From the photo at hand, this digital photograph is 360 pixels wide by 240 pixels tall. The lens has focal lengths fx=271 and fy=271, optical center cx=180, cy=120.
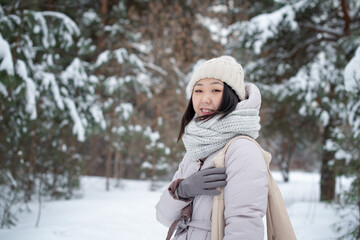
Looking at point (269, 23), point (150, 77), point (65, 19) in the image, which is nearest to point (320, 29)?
point (269, 23)

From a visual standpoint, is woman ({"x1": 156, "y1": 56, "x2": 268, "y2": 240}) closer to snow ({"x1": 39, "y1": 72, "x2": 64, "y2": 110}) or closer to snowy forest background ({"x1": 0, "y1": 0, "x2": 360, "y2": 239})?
snowy forest background ({"x1": 0, "y1": 0, "x2": 360, "y2": 239})

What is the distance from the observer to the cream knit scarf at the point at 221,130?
128 cm

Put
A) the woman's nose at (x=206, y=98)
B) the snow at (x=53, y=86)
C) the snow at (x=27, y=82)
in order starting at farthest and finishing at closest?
the snow at (x=53, y=86)
the snow at (x=27, y=82)
the woman's nose at (x=206, y=98)

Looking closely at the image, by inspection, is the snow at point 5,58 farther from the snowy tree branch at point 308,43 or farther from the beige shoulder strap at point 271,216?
the snowy tree branch at point 308,43

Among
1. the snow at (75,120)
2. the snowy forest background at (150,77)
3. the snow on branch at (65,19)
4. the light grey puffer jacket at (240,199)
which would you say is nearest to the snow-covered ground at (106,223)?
the snowy forest background at (150,77)

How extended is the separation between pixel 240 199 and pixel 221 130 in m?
0.34

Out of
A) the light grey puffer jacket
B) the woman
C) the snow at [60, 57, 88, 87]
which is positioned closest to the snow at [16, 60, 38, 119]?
the snow at [60, 57, 88, 87]

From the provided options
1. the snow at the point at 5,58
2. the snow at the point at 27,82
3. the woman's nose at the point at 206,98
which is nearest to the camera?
the woman's nose at the point at 206,98

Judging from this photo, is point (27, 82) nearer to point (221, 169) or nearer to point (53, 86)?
point (53, 86)

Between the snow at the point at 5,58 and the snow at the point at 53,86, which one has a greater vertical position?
the snow at the point at 5,58

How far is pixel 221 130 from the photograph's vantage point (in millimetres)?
1284

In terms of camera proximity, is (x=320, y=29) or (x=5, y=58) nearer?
(x=5, y=58)

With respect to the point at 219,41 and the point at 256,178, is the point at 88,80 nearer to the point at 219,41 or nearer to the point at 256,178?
the point at 219,41

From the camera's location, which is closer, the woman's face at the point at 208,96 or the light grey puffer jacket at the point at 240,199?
the light grey puffer jacket at the point at 240,199
